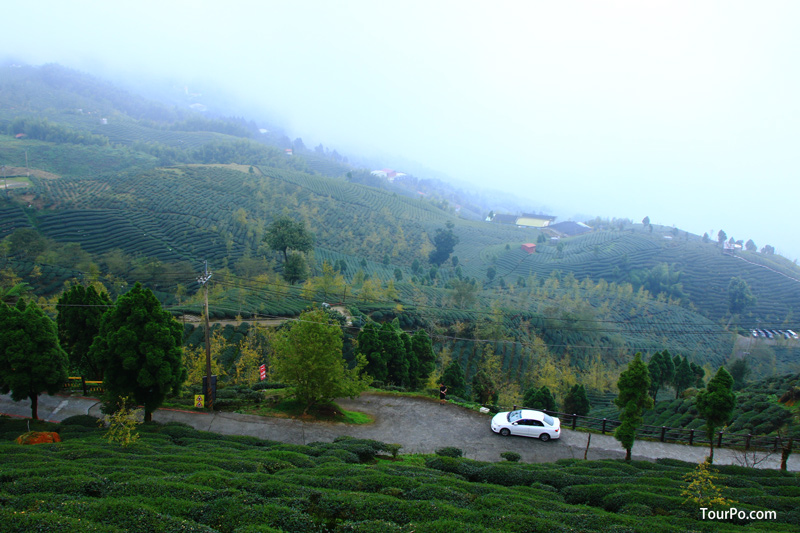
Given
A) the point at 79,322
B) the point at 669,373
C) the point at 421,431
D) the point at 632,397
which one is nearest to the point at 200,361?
the point at 79,322

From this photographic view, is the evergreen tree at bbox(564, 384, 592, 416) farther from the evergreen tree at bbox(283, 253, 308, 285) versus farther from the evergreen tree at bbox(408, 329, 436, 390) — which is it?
the evergreen tree at bbox(283, 253, 308, 285)

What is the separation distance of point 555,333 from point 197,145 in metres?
136

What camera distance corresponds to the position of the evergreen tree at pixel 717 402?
13531mm

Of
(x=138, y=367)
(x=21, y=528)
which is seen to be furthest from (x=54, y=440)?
(x=21, y=528)

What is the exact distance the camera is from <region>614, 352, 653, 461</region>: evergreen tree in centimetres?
1338

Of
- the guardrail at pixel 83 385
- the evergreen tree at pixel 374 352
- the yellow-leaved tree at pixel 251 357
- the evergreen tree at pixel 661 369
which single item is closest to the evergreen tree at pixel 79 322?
the guardrail at pixel 83 385

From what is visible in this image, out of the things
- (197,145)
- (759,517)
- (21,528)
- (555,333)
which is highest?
(197,145)

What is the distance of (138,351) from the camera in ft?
50.6

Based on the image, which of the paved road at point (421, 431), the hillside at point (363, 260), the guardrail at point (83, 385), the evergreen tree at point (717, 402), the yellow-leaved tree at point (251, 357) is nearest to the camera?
the evergreen tree at point (717, 402)

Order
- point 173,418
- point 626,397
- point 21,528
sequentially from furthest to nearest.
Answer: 1. point 173,418
2. point 626,397
3. point 21,528

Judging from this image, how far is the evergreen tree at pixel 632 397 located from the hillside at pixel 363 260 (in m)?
20.9

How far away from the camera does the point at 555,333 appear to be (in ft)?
163

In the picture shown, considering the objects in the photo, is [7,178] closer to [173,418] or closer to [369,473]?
[173,418]

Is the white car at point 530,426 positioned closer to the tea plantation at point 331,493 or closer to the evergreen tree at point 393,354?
the tea plantation at point 331,493
